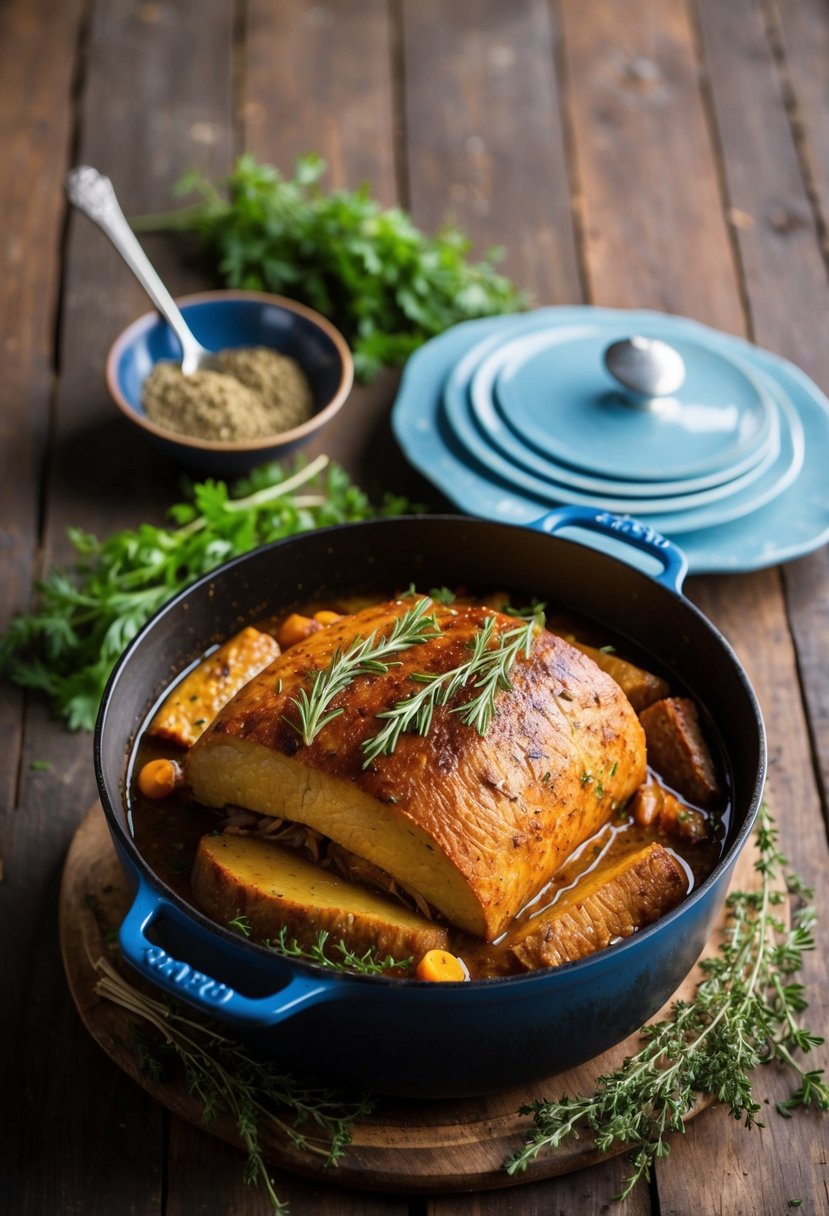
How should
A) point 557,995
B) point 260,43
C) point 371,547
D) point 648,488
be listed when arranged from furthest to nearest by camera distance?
point 260,43 → point 648,488 → point 371,547 → point 557,995

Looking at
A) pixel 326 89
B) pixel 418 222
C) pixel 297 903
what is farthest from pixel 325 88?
pixel 297 903

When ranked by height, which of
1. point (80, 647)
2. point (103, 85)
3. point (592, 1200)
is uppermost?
point (103, 85)

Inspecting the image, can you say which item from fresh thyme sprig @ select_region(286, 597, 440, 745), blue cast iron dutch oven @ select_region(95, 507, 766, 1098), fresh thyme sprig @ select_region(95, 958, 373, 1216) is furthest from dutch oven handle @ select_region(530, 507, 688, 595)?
fresh thyme sprig @ select_region(95, 958, 373, 1216)

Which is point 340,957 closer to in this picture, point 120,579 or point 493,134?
point 120,579

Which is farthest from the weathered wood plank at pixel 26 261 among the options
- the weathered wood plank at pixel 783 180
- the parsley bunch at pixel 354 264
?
the weathered wood plank at pixel 783 180

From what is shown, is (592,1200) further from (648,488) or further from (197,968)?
(648,488)

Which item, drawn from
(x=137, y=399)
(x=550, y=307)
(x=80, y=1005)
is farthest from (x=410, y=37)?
(x=80, y=1005)

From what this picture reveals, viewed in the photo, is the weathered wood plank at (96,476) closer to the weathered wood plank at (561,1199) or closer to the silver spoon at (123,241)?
the silver spoon at (123,241)
